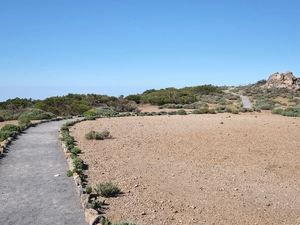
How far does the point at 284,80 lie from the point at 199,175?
245 feet

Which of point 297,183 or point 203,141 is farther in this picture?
point 203,141

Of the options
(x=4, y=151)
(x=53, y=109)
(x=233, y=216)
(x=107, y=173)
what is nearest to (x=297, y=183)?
(x=233, y=216)

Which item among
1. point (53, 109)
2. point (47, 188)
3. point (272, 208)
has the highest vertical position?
point (53, 109)

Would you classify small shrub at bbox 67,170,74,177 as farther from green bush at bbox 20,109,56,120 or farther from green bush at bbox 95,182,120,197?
Result: green bush at bbox 20,109,56,120

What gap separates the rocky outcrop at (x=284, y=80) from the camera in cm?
7140

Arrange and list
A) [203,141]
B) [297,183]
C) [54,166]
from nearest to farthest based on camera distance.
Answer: [297,183]
[54,166]
[203,141]

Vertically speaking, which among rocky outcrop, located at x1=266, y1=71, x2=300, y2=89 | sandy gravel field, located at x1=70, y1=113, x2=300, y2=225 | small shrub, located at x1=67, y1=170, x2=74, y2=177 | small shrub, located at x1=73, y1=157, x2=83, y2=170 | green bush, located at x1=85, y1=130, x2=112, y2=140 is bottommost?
sandy gravel field, located at x1=70, y1=113, x2=300, y2=225

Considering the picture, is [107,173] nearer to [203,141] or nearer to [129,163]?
[129,163]

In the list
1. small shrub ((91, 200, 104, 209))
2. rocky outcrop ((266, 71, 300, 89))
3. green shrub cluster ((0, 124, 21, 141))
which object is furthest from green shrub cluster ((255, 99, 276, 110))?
rocky outcrop ((266, 71, 300, 89))

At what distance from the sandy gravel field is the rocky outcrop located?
205ft

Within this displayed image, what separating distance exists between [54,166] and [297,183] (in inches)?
296

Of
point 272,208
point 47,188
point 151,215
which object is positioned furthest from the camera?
point 47,188

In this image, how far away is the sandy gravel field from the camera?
20.3 feet

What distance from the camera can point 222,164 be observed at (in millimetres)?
9945
